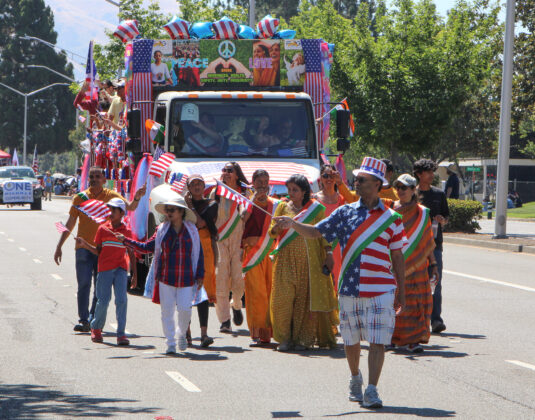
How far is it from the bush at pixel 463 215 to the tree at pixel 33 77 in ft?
259

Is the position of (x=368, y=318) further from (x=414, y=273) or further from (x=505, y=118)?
(x=505, y=118)

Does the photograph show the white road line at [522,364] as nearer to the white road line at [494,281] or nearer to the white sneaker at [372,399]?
the white sneaker at [372,399]

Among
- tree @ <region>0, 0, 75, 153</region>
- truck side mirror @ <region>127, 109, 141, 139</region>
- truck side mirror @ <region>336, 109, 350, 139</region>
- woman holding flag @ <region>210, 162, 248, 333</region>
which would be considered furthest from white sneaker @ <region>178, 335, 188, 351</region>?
tree @ <region>0, 0, 75, 153</region>

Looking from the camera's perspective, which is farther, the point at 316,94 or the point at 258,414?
the point at 316,94

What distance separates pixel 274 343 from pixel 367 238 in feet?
11.3

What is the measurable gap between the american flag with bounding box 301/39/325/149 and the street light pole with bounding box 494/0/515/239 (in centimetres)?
1208

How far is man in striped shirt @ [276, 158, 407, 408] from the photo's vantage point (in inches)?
297

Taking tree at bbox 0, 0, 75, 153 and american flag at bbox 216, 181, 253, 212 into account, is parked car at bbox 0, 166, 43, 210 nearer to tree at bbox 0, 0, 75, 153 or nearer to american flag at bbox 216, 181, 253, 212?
american flag at bbox 216, 181, 253, 212

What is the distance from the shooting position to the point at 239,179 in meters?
12.1

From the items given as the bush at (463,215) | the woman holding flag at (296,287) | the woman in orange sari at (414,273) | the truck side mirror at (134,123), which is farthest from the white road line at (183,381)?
the bush at (463,215)

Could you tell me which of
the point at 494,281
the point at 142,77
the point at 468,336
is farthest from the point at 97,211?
the point at 494,281

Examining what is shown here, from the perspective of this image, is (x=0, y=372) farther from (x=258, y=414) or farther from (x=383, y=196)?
(x=383, y=196)

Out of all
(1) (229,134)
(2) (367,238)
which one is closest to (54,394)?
(2) (367,238)

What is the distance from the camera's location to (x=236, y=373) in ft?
29.2
